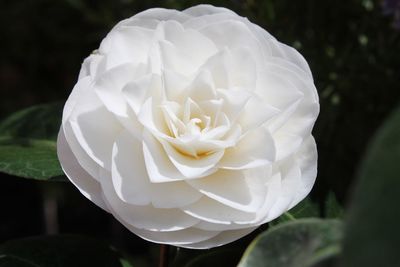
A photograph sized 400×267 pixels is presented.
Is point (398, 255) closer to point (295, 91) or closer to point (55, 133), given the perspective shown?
point (295, 91)

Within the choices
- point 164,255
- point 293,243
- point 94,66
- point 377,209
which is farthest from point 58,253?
point 377,209

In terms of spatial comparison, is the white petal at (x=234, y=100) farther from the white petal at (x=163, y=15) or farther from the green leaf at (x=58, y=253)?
the green leaf at (x=58, y=253)

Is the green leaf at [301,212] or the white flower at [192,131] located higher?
the white flower at [192,131]

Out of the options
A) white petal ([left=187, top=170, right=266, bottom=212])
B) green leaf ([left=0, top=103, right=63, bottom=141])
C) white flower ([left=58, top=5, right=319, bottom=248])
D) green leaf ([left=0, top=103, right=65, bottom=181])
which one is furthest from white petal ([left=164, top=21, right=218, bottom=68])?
green leaf ([left=0, top=103, right=63, bottom=141])

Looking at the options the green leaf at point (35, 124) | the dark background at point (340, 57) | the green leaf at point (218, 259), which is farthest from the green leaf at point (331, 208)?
the green leaf at point (35, 124)

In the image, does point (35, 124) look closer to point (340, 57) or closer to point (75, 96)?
point (75, 96)

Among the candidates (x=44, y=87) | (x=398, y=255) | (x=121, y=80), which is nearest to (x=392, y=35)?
(x=121, y=80)
